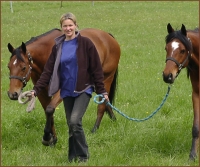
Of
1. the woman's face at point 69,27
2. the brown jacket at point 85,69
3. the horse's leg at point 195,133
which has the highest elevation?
the woman's face at point 69,27

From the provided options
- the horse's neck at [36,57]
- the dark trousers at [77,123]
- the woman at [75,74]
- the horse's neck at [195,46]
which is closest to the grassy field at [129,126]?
the dark trousers at [77,123]

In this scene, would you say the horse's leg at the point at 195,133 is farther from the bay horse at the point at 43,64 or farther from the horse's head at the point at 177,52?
the bay horse at the point at 43,64

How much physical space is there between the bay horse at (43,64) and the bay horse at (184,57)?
5.80 feet

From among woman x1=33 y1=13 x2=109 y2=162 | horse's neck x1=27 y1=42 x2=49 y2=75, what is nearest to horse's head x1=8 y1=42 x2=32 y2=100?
horse's neck x1=27 y1=42 x2=49 y2=75

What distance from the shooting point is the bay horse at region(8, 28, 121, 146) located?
613 centimetres

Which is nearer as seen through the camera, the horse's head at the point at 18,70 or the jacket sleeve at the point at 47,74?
the jacket sleeve at the point at 47,74

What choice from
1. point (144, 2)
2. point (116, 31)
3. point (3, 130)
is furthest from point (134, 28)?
point (3, 130)

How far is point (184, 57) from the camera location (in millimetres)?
5473

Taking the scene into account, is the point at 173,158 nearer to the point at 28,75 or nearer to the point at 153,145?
the point at 153,145

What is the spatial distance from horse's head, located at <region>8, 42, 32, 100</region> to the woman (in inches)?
26.0

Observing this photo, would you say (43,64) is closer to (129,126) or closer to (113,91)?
(129,126)

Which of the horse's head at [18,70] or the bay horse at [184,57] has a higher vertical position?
the bay horse at [184,57]

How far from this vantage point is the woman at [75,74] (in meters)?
5.32

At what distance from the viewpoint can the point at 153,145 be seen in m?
6.07
